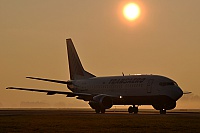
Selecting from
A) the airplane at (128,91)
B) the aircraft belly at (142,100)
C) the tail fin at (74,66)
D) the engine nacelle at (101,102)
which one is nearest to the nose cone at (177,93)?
the airplane at (128,91)

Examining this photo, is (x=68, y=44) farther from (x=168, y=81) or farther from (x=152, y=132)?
(x=152, y=132)

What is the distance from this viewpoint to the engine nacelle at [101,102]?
223 feet

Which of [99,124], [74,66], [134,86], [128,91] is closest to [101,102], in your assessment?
[128,91]

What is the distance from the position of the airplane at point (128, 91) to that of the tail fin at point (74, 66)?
2047 millimetres

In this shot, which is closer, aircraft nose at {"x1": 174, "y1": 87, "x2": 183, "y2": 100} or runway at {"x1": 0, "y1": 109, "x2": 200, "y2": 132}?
runway at {"x1": 0, "y1": 109, "x2": 200, "y2": 132}

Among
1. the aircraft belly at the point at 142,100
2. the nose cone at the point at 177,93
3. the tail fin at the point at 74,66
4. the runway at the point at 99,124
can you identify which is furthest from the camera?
the tail fin at the point at 74,66

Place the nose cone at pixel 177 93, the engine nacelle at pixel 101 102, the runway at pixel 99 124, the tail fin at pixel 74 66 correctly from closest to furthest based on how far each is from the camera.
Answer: the runway at pixel 99 124, the nose cone at pixel 177 93, the engine nacelle at pixel 101 102, the tail fin at pixel 74 66

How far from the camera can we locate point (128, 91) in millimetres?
67812

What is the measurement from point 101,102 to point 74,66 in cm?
1896

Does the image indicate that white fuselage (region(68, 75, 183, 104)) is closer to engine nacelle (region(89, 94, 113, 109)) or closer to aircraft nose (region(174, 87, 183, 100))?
aircraft nose (region(174, 87, 183, 100))

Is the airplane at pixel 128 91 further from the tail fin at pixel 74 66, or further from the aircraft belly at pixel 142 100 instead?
the tail fin at pixel 74 66

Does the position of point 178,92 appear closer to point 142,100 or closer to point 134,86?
point 142,100

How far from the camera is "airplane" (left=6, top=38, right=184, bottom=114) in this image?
6347cm

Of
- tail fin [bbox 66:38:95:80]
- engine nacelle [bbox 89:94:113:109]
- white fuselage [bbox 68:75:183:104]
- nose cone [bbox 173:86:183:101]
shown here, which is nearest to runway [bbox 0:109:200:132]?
nose cone [bbox 173:86:183:101]
